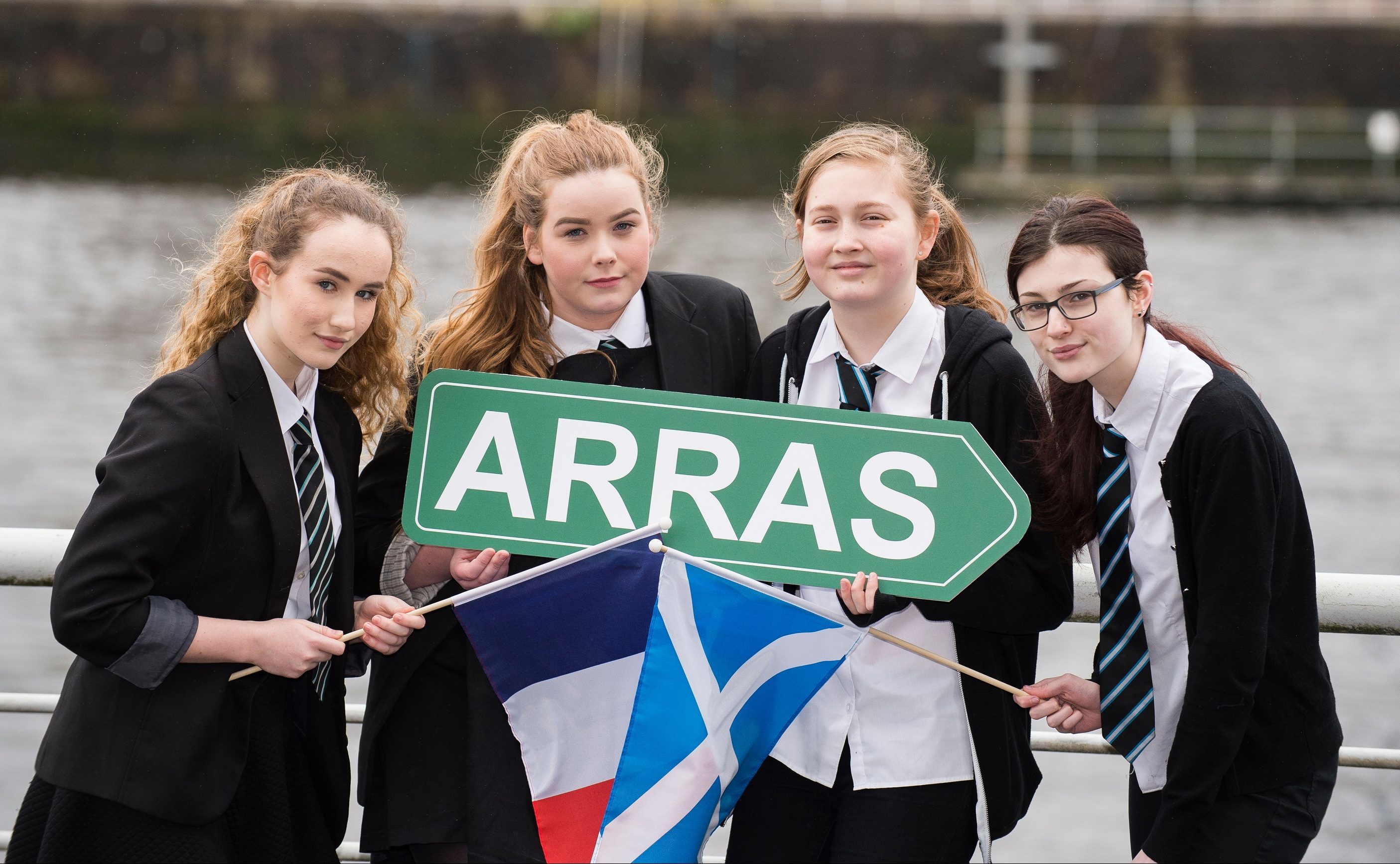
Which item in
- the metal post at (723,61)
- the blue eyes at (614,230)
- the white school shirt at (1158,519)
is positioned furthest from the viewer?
the metal post at (723,61)

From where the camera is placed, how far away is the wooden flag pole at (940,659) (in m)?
2.37

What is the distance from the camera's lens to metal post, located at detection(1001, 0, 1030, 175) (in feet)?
108

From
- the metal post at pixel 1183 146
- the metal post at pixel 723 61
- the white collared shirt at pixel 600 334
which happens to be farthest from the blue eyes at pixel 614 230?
the metal post at pixel 723 61

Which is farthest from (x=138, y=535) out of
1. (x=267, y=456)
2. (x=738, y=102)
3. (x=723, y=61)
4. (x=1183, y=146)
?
(x=723, y=61)

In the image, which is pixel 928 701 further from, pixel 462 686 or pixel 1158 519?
pixel 462 686

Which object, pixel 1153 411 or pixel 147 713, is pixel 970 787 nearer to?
pixel 1153 411

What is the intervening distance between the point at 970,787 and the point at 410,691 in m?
0.95

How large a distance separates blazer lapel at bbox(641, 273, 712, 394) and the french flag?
347mm

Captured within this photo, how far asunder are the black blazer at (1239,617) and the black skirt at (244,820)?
1349mm

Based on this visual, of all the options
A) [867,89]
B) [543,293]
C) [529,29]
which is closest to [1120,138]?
[867,89]

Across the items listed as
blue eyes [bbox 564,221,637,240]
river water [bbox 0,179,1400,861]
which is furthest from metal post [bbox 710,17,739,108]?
blue eyes [bbox 564,221,637,240]

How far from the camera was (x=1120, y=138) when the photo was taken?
34188 millimetres

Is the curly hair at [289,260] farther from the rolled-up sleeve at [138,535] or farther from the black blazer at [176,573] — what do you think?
the rolled-up sleeve at [138,535]

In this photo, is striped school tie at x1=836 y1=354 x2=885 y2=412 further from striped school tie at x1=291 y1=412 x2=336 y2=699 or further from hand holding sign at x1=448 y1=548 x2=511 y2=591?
striped school tie at x1=291 y1=412 x2=336 y2=699
